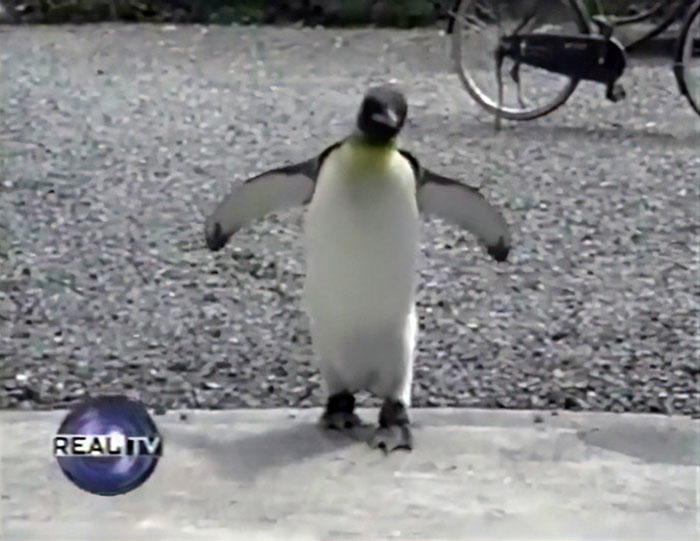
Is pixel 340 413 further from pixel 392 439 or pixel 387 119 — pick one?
pixel 387 119

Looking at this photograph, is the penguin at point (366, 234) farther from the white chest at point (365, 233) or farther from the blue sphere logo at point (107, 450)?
the blue sphere logo at point (107, 450)

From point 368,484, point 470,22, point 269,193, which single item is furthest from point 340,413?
point 470,22

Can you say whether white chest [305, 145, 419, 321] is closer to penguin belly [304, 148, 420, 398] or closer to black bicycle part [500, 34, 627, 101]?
penguin belly [304, 148, 420, 398]

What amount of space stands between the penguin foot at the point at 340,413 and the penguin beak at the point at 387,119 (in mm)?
324

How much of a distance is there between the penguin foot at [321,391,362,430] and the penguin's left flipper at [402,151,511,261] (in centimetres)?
23

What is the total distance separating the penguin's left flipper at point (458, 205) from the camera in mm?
1477

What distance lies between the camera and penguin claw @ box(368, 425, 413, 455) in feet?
4.91

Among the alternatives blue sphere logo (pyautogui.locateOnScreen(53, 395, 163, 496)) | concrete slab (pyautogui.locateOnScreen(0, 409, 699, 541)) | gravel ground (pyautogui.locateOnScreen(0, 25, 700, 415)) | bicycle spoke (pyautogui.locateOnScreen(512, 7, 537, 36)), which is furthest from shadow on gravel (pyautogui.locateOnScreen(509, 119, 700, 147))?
blue sphere logo (pyautogui.locateOnScreen(53, 395, 163, 496))

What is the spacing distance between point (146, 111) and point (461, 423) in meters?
0.55

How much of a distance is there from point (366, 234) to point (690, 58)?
1.77 ft

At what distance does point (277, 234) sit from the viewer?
172 centimetres

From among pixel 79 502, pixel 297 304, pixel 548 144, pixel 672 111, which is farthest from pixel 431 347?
pixel 79 502

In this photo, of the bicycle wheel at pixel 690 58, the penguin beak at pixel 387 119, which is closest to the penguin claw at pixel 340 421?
the penguin beak at pixel 387 119

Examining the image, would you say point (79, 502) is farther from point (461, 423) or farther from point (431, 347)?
point (431, 347)
